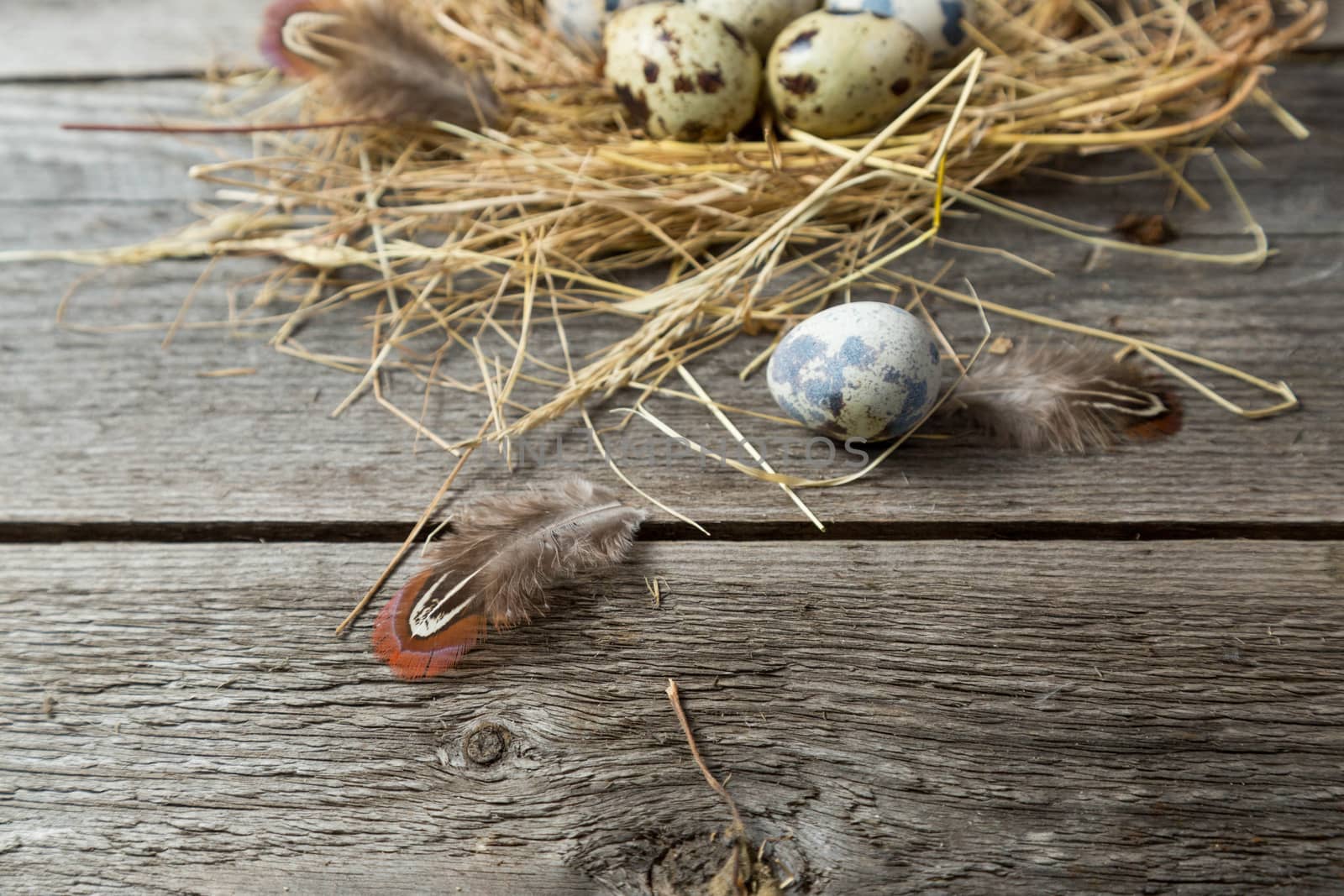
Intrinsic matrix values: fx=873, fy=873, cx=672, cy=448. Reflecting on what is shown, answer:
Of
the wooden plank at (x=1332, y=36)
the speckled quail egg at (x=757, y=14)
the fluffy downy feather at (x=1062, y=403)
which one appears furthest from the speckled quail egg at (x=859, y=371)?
the wooden plank at (x=1332, y=36)

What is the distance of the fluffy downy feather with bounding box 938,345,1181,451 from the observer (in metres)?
0.77

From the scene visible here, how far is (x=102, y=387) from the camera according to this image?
2.96 ft

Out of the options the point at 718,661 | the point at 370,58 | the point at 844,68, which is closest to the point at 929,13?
the point at 844,68

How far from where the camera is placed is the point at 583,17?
3.53 ft

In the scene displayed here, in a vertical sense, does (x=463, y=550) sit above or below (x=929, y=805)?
above

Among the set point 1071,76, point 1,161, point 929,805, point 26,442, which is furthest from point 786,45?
point 1,161

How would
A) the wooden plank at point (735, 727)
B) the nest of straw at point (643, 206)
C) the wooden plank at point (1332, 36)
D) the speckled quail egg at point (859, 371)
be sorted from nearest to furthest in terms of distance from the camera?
the wooden plank at point (735, 727)
the speckled quail egg at point (859, 371)
the nest of straw at point (643, 206)
the wooden plank at point (1332, 36)

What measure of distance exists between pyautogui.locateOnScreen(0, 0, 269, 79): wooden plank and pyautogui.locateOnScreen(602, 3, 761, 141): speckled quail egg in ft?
1.97

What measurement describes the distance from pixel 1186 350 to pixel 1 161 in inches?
56.1

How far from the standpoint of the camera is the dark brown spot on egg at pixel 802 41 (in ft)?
3.09

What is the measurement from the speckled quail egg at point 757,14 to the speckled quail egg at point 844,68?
0.17 feet

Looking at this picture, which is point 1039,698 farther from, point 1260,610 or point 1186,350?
point 1186,350

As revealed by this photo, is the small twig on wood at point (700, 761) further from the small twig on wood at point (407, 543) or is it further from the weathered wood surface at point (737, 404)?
the small twig on wood at point (407, 543)

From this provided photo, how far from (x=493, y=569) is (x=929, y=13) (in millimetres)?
802
